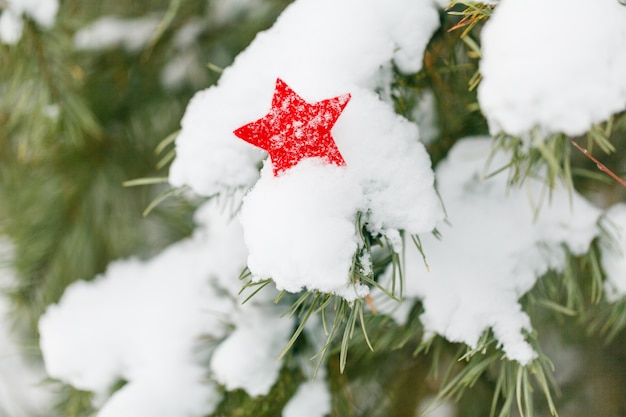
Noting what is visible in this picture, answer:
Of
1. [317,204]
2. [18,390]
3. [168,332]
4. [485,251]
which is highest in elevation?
[317,204]

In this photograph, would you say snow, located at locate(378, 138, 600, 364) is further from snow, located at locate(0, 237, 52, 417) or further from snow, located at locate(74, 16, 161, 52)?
snow, located at locate(0, 237, 52, 417)

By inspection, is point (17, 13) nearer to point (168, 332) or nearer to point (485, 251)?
point (168, 332)

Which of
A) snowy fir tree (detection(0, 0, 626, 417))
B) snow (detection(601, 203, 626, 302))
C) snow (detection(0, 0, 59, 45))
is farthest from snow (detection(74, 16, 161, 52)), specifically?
snow (detection(601, 203, 626, 302))

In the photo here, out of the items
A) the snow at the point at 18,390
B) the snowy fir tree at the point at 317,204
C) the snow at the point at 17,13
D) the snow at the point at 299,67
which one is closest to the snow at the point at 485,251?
the snowy fir tree at the point at 317,204

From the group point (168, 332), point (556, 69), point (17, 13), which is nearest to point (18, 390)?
point (168, 332)

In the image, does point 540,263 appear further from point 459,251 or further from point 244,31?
point 244,31

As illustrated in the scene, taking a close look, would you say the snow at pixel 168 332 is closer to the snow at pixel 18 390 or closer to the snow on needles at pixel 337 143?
the snow on needles at pixel 337 143

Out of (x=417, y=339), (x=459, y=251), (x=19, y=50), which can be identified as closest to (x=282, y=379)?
(x=459, y=251)
